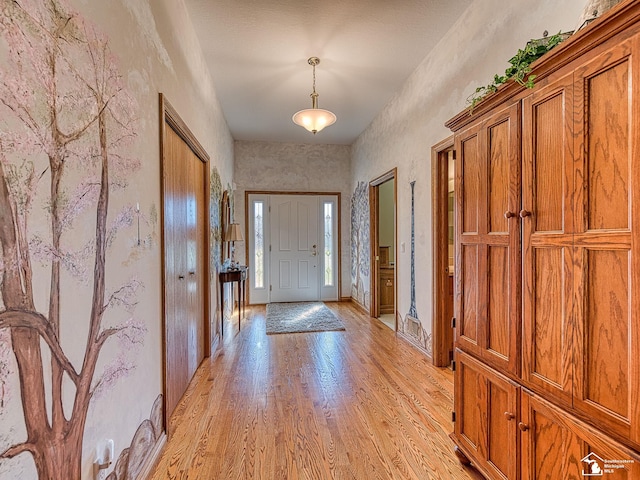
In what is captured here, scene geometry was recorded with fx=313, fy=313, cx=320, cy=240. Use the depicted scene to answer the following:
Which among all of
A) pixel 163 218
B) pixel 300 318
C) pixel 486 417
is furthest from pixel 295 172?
pixel 486 417

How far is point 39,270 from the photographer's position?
0.88m

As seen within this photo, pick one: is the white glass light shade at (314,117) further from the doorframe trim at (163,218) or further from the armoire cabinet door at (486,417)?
the armoire cabinet door at (486,417)

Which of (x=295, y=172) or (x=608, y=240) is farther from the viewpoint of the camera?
(x=295, y=172)

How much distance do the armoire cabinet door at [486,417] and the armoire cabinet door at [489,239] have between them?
3.3 inches

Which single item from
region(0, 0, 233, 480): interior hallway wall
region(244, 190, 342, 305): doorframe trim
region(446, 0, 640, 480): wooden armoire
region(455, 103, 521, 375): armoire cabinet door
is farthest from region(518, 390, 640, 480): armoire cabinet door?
region(244, 190, 342, 305): doorframe trim

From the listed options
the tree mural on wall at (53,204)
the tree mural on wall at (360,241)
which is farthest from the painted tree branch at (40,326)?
the tree mural on wall at (360,241)

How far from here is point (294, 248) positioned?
5895 mm

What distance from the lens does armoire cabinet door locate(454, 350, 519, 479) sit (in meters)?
1.36

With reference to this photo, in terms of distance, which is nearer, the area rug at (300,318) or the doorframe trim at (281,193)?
the area rug at (300,318)

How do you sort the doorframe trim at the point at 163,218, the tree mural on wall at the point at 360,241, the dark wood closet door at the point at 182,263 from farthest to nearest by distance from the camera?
the tree mural on wall at the point at 360,241
the dark wood closet door at the point at 182,263
the doorframe trim at the point at 163,218

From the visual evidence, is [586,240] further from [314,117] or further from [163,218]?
[314,117]

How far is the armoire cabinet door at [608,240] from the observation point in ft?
2.99

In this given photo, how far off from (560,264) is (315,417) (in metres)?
1.76

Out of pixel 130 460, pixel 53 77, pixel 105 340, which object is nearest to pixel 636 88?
Answer: pixel 53 77
